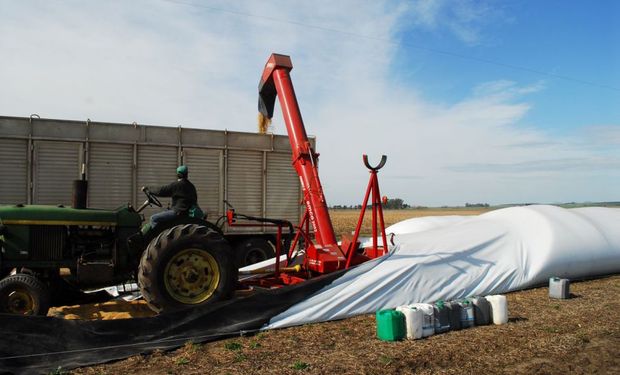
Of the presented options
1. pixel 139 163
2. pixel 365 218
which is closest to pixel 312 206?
pixel 139 163

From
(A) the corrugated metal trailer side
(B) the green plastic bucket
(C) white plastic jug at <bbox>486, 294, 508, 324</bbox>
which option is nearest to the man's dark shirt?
(B) the green plastic bucket

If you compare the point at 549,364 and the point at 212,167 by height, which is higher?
the point at 212,167

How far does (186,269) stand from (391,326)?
96.2 inches

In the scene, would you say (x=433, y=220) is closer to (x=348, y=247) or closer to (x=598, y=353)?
(x=348, y=247)

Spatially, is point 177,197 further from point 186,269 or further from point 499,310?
point 499,310

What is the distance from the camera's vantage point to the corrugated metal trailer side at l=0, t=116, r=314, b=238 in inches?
369

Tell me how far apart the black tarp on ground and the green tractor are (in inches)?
24.6

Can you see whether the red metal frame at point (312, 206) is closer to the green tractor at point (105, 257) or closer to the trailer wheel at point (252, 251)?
the green tractor at point (105, 257)

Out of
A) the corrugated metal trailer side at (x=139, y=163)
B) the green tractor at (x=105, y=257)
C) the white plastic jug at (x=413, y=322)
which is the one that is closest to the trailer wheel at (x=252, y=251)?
the corrugated metal trailer side at (x=139, y=163)

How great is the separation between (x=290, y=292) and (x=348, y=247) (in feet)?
5.32

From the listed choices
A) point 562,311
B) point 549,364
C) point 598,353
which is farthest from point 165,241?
point 562,311

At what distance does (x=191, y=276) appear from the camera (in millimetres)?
5855

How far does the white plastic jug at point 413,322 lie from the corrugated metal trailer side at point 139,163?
5.82 m

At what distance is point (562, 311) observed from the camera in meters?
6.53
